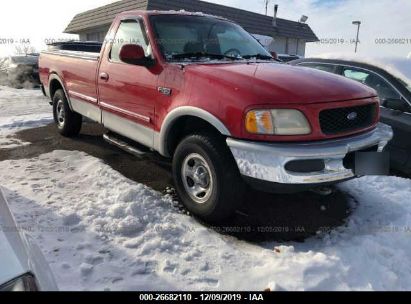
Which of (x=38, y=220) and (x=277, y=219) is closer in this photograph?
(x=38, y=220)

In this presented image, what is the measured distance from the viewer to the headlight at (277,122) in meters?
2.92

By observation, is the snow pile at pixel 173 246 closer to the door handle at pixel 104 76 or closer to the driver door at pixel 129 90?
the driver door at pixel 129 90

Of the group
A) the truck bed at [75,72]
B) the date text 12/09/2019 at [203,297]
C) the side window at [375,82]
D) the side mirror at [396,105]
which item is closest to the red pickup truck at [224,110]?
the truck bed at [75,72]

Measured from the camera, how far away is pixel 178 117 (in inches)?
139

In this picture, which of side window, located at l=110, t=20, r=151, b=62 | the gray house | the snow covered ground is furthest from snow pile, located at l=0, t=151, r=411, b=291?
the gray house

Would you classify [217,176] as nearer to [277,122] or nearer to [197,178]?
[197,178]

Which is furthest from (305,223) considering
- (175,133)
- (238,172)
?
(175,133)

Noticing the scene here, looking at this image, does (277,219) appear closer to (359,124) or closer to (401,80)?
(359,124)

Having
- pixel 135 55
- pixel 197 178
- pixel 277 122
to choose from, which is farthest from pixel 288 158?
pixel 135 55

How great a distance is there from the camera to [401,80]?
486 centimetres

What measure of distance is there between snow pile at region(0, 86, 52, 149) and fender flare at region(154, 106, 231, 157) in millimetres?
3177

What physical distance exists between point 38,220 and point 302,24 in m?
27.3

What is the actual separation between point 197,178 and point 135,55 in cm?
136

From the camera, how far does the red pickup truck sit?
2920 mm
